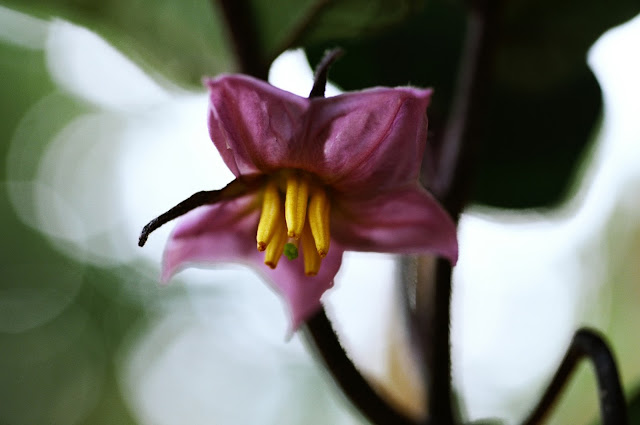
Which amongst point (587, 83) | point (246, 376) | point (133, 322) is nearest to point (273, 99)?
point (587, 83)

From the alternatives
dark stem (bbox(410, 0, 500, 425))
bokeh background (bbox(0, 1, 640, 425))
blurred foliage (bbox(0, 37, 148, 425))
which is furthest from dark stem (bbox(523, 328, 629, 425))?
blurred foliage (bbox(0, 37, 148, 425))

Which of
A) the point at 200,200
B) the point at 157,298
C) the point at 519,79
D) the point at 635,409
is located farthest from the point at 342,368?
the point at 157,298

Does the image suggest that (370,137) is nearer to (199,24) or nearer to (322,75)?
(322,75)

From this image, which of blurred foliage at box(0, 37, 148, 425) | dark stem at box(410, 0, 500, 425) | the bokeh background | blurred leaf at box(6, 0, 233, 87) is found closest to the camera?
dark stem at box(410, 0, 500, 425)

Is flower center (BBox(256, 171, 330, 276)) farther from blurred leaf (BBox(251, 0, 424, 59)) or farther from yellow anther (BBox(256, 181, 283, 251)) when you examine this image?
blurred leaf (BBox(251, 0, 424, 59))

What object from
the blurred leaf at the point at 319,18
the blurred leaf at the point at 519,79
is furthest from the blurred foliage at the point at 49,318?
the blurred leaf at the point at 319,18

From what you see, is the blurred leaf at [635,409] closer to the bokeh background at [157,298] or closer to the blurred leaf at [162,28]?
the blurred leaf at [162,28]
